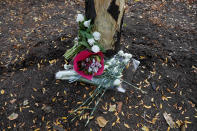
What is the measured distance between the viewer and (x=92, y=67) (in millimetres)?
2076

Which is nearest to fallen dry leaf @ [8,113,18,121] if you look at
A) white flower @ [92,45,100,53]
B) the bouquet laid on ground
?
the bouquet laid on ground

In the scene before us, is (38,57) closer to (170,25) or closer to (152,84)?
(152,84)

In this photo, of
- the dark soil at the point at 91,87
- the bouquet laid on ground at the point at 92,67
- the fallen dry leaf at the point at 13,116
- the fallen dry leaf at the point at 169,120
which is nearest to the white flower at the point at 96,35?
the bouquet laid on ground at the point at 92,67

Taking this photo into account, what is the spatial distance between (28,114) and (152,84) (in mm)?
1691

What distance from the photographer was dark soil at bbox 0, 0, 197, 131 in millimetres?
2078

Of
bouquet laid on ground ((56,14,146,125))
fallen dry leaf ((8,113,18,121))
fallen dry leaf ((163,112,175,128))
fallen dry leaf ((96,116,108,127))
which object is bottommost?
fallen dry leaf ((163,112,175,128))

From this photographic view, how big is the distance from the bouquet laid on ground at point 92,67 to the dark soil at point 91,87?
10cm

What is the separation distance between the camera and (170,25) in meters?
3.61

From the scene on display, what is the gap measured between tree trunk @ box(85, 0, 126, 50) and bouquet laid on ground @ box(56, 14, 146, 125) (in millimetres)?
82

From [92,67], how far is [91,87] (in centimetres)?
33

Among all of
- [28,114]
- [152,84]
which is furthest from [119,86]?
[28,114]

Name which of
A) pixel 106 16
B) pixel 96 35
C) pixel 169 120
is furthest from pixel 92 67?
pixel 169 120

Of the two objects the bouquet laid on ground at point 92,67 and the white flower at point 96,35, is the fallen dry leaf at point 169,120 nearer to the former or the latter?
the bouquet laid on ground at point 92,67

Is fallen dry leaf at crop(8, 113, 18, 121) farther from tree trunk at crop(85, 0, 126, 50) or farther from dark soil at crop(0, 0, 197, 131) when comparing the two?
tree trunk at crop(85, 0, 126, 50)
